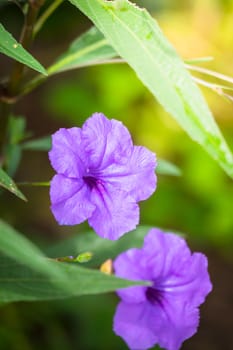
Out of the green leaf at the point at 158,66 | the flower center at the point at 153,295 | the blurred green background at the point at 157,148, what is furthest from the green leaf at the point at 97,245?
the blurred green background at the point at 157,148

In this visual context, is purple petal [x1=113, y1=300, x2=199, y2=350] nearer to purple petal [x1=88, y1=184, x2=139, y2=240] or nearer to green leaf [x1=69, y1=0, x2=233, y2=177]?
purple petal [x1=88, y1=184, x2=139, y2=240]

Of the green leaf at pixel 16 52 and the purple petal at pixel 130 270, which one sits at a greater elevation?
the green leaf at pixel 16 52

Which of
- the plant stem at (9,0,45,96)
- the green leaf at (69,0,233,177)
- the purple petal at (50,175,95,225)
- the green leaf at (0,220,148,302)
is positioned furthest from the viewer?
the plant stem at (9,0,45,96)

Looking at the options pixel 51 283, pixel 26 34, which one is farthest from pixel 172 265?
pixel 26 34

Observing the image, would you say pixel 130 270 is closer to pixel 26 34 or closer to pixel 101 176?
pixel 101 176

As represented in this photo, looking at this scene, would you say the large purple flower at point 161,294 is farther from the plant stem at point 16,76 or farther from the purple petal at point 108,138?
the plant stem at point 16,76

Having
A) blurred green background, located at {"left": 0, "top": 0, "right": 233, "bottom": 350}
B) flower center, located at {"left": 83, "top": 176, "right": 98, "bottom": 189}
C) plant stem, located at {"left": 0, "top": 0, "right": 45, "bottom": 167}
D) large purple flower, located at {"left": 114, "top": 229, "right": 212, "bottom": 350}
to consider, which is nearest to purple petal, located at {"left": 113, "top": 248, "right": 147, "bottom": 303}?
large purple flower, located at {"left": 114, "top": 229, "right": 212, "bottom": 350}

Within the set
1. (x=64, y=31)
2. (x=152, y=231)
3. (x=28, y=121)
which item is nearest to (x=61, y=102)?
(x=28, y=121)
